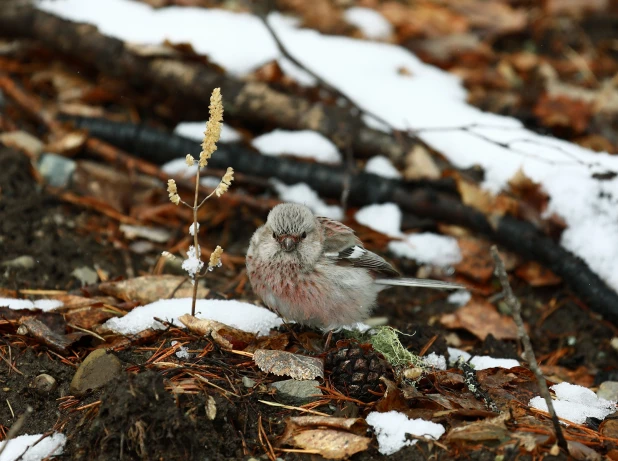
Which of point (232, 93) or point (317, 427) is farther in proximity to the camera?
point (232, 93)

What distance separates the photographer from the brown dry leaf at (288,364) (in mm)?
2881

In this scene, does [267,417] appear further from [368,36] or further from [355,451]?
[368,36]

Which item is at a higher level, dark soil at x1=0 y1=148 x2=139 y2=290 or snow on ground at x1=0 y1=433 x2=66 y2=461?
snow on ground at x1=0 y1=433 x2=66 y2=461

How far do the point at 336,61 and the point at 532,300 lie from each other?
2.72 meters

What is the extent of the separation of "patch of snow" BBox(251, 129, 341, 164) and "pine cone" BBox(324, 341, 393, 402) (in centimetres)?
250

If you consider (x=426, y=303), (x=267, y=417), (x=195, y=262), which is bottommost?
(x=426, y=303)

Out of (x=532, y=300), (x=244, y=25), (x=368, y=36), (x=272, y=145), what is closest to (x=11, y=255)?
(x=272, y=145)

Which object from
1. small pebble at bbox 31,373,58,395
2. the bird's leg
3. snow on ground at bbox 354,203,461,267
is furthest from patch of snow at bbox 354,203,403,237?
small pebble at bbox 31,373,58,395

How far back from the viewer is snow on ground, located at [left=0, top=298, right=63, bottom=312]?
3418 mm

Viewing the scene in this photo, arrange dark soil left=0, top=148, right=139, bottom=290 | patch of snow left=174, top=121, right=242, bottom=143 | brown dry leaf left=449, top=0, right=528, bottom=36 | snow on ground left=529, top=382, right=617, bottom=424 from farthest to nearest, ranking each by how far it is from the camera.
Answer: brown dry leaf left=449, top=0, right=528, bottom=36
patch of snow left=174, top=121, right=242, bottom=143
dark soil left=0, top=148, right=139, bottom=290
snow on ground left=529, top=382, right=617, bottom=424

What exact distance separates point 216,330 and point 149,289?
0.86m

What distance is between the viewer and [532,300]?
4.68m

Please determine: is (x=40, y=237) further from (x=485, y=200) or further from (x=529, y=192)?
(x=529, y=192)

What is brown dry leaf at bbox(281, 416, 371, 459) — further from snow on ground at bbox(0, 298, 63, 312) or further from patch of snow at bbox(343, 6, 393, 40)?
patch of snow at bbox(343, 6, 393, 40)
